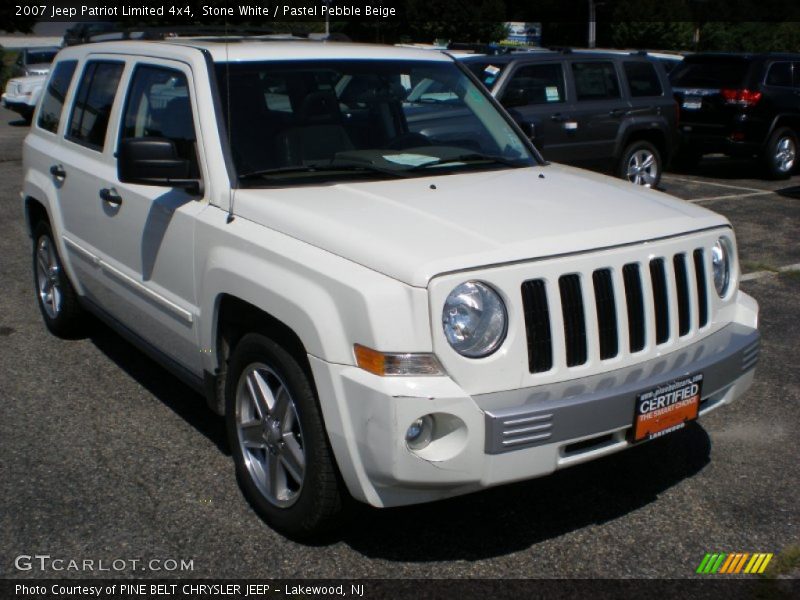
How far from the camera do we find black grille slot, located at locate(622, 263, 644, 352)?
360 centimetres

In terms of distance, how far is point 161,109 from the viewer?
4660 mm

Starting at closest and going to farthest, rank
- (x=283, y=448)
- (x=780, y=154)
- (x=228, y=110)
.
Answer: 1. (x=283, y=448)
2. (x=228, y=110)
3. (x=780, y=154)

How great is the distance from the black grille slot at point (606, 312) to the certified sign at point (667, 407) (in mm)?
206

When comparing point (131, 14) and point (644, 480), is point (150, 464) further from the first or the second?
point (131, 14)

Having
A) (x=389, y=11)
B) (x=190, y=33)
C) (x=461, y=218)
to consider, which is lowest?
(x=461, y=218)

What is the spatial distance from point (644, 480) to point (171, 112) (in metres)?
2.75

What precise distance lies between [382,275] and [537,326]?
0.57 meters

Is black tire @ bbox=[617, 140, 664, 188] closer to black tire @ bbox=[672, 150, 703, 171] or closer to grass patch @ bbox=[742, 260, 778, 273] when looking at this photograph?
black tire @ bbox=[672, 150, 703, 171]

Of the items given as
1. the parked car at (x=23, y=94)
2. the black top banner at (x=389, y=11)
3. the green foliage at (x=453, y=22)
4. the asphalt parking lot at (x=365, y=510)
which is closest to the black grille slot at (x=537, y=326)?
the asphalt parking lot at (x=365, y=510)

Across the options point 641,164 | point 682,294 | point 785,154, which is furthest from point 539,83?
point 682,294

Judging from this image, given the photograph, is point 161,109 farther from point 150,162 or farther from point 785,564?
point 785,564

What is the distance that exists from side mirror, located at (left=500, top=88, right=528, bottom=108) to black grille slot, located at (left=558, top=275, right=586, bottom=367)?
7.09m

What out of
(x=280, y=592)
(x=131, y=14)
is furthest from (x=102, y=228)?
(x=131, y=14)

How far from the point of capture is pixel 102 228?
5.08 metres
